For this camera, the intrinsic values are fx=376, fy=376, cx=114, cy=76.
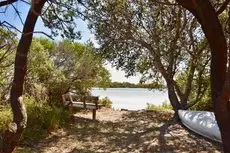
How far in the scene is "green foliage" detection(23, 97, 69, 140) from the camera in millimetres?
9164

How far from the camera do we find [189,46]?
12.1 metres

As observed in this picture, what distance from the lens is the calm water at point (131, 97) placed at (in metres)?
16.2

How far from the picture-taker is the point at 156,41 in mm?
11695

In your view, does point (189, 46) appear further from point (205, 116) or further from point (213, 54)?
point (213, 54)

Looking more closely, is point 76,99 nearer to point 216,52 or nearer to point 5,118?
point 5,118

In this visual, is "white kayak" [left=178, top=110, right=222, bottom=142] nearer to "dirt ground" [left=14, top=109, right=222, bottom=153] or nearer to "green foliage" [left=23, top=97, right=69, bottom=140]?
"dirt ground" [left=14, top=109, right=222, bottom=153]

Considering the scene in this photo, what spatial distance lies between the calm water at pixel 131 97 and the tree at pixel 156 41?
3.11 m

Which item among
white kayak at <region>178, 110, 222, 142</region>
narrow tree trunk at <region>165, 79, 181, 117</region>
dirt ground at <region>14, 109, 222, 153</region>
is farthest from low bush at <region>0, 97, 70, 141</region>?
narrow tree trunk at <region>165, 79, 181, 117</region>

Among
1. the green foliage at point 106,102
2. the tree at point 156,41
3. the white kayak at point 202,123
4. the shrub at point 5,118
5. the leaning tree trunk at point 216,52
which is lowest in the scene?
→ the white kayak at point 202,123

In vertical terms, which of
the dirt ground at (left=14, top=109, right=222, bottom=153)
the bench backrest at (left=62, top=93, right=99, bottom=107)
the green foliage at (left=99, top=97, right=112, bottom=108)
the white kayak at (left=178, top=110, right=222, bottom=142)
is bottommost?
the dirt ground at (left=14, top=109, right=222, bottom=153)

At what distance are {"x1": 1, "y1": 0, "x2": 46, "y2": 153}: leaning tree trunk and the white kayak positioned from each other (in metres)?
5.19

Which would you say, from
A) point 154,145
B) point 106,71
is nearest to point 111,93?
point 106,71

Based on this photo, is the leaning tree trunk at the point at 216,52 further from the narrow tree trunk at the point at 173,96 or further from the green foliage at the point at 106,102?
the green foliage at the point at 106,102

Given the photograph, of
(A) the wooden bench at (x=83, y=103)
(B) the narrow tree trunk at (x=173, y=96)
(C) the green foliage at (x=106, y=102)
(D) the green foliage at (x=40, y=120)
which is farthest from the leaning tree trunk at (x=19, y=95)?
(C) the green foliage at (x=106, y=102)
